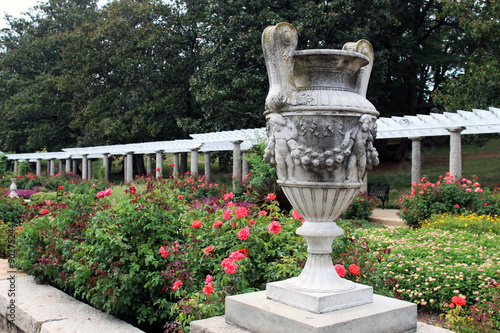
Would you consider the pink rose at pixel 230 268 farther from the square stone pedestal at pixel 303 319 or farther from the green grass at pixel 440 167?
the green grass at pixel 440 167

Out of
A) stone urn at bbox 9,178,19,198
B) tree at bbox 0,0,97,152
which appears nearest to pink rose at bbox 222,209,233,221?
stone urn at bbox 9,178,19,198

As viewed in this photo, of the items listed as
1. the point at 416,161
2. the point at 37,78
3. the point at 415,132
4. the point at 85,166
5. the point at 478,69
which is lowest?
the point at 85,166

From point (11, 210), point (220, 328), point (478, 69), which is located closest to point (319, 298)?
point (220, 328)

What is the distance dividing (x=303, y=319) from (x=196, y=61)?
2462 cm

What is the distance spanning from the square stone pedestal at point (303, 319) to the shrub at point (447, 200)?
25.4 ft

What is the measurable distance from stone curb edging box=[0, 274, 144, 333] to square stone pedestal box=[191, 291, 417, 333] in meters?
1.07

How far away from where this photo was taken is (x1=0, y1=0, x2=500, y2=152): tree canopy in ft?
59.1

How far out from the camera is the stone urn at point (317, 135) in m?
2.99

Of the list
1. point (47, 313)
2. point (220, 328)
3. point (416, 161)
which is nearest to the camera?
point (220, 328)

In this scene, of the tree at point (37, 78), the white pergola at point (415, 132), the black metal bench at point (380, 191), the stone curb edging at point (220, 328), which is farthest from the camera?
the tree at point (37, 78)

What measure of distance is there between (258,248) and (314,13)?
15387 millimetres

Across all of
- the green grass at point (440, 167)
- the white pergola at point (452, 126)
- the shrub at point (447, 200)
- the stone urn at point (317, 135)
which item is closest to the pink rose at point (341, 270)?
the stone urn at point (317, 135)

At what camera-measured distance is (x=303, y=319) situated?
9.03ft

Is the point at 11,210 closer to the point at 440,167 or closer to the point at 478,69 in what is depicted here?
the point at 478,69
